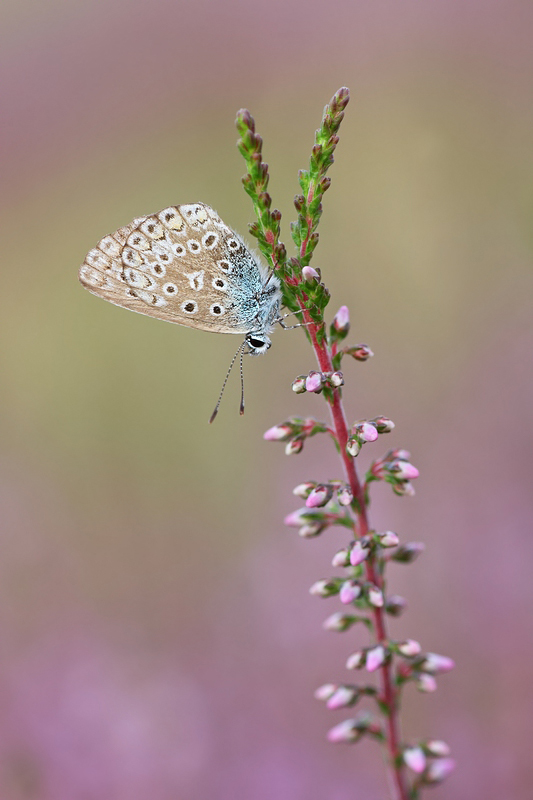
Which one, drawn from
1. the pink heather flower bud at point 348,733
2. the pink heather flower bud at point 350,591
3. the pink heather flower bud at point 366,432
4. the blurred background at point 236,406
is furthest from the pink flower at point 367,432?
the blurred background at point 236,406

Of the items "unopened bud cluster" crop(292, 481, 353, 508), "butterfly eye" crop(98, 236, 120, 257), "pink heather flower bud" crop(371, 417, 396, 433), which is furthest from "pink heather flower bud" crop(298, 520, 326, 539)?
"butterfly eye" crop(98, 236, 120, 257)

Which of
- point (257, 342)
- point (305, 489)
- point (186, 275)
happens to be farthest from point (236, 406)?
point (305, 489)

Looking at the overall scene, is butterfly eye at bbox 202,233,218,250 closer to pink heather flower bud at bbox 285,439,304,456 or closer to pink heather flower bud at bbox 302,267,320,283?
pink heather flower bud at bbox 302,267,320,283

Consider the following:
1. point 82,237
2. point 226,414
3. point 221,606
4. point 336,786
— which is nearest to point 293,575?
point 221,606

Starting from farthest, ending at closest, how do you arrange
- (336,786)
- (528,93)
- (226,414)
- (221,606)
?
(528,93) < (226,414) < (221,606) < (336,786)

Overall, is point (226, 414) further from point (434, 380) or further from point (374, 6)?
point (374, 6)

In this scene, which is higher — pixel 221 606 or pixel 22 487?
pixel 22 487

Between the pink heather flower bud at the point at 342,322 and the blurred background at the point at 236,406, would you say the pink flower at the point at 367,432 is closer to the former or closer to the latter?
the pink heather flower bud at the point at 342,322
